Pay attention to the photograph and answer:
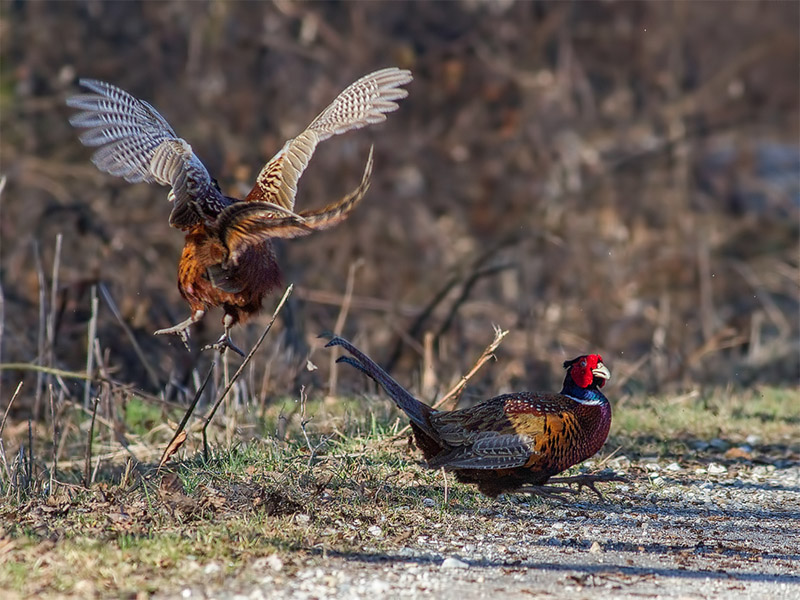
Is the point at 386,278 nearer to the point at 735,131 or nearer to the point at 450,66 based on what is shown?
the point at 450,66

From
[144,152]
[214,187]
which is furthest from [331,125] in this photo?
[144,152]

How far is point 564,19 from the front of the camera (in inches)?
569

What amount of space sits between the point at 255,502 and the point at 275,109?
9017 mm

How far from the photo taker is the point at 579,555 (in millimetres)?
4176

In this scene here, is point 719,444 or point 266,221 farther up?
point 266,221

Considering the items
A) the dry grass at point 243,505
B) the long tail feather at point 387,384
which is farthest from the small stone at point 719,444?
the long tail feather at point 387,384

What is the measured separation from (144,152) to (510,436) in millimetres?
2170

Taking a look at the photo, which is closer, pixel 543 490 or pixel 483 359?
pixel 543 490

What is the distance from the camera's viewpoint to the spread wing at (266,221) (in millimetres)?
4262

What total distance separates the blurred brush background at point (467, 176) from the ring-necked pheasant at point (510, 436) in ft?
13.0

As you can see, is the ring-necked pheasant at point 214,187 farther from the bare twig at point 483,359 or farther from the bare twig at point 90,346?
the bare twig at point 483,359

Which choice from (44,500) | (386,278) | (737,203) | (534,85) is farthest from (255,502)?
(737,203)

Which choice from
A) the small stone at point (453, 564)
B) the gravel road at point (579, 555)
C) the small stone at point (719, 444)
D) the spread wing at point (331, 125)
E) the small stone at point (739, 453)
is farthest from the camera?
the small stone at point (719, 444)

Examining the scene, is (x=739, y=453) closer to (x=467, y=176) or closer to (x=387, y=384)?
(x=387, y=384)
